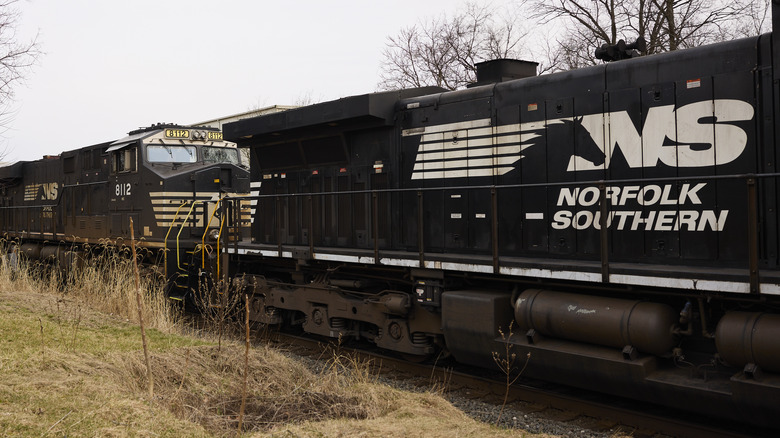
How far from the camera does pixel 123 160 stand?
45.6ft

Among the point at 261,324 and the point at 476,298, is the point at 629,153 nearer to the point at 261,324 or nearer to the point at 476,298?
the point at 476,298

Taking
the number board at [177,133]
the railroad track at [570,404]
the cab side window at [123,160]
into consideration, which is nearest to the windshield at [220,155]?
the number board at [177,133]

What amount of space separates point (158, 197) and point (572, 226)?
9035 millimetres

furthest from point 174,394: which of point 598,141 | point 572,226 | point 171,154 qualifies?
point 171,154

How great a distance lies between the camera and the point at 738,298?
514 cm

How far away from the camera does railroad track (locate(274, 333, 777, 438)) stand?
5.61 metres

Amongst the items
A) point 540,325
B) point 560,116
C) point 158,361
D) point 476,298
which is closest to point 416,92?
point 560,116

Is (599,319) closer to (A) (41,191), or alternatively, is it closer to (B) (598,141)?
(B) (598,141)

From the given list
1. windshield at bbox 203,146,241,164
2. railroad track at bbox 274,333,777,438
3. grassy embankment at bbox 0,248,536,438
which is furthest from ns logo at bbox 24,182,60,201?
railroad track at bbox 274,333,777,438

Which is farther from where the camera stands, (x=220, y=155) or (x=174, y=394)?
(x=220, y=155)

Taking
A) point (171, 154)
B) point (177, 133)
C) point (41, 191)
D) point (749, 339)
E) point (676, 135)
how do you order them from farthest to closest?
point (41, 191) → point (177, 133) → point (171, 154) → point (676, 135) → point (749, 339)

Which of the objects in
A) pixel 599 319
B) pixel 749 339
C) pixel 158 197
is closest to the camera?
pixel 749 339

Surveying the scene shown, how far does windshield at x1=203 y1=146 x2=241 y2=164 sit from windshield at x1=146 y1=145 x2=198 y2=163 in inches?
10.2

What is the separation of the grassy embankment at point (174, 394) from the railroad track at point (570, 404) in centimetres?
103
